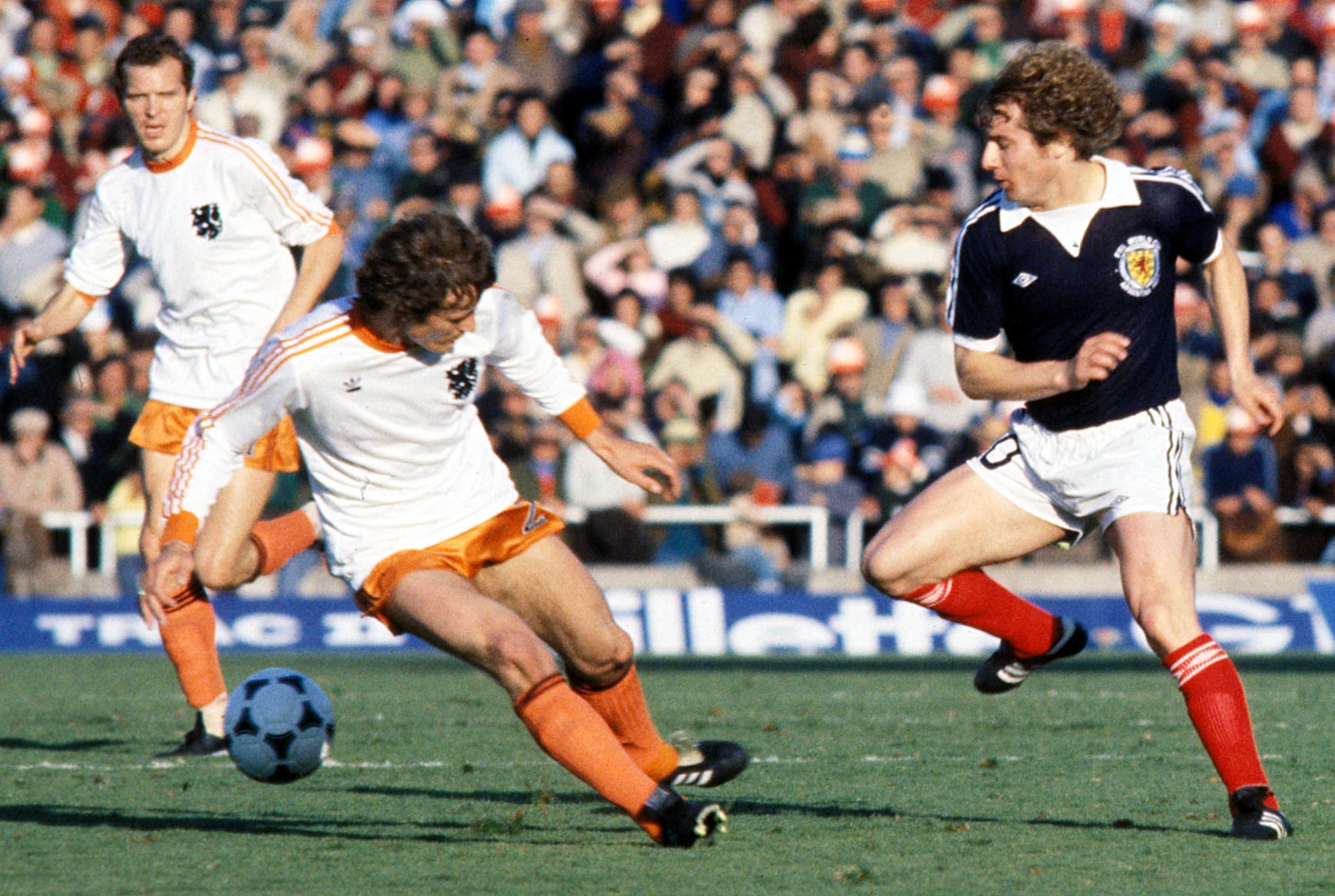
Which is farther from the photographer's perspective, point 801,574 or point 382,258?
point 801,574

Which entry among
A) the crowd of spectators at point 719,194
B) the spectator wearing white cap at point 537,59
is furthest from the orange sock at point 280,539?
the spectator wearing white cap at point 537,59

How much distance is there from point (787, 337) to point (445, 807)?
960cm

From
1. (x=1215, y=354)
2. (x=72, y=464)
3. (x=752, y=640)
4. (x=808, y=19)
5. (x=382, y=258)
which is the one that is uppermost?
(x=808, y=19)

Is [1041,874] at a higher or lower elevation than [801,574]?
higher

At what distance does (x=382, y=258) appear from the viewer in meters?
5.77

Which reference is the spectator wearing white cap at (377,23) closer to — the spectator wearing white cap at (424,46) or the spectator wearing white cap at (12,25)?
the spectator wearing white cap at (424,46)

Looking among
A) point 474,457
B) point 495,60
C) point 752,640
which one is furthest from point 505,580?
point 495,60

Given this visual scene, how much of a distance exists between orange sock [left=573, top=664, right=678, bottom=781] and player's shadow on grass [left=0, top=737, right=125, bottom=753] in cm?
305

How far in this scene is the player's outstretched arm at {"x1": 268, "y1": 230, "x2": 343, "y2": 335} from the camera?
7.77 m

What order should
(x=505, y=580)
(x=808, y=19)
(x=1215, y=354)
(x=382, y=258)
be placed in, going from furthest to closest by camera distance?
(x=808, y=19) < (x=1215, y=354) < (x=505, y=580) < (x=382, y=258)

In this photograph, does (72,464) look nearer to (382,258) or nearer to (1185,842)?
(382,258)

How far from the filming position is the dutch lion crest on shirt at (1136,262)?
20.3 ft

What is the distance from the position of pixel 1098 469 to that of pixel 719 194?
1085cm

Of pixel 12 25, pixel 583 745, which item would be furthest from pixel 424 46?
pixel 583 745
